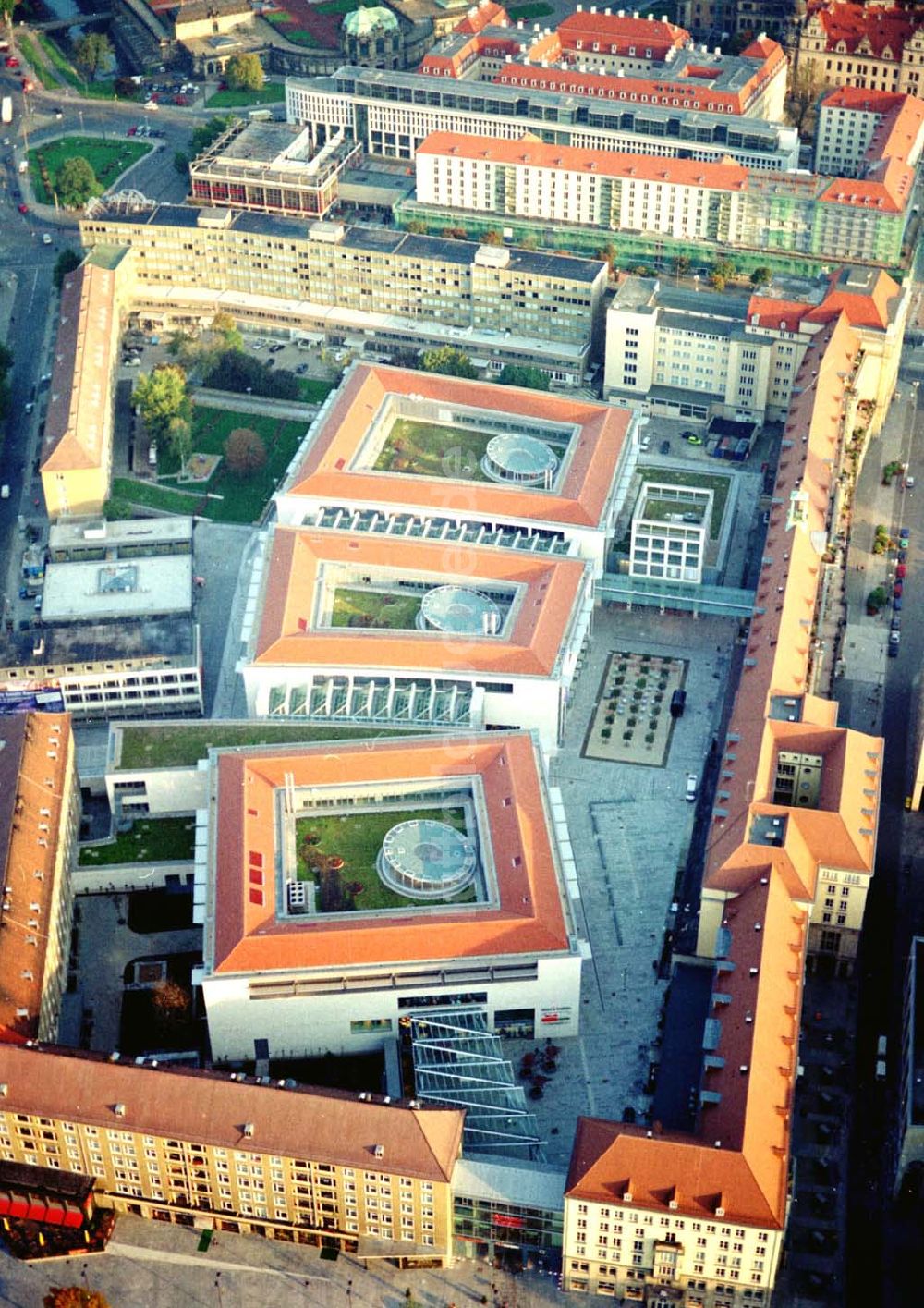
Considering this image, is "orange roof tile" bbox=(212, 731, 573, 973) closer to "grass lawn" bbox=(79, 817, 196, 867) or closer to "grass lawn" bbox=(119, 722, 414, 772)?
"grass lawn" bbox=(119, 722, 414, 772)

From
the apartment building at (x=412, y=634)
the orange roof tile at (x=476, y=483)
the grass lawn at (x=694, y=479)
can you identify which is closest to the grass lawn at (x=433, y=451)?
the orange roof tile at (x=476, y=483)

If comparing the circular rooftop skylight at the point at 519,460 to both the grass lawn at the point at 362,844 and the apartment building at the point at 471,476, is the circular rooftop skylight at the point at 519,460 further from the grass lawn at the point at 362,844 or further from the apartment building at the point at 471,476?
the grass lawn at the point at 362,844

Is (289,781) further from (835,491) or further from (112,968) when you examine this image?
(835,491)

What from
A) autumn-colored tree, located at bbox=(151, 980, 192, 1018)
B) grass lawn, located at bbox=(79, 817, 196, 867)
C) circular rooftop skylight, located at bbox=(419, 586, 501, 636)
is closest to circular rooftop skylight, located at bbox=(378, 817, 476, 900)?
autumn-colored tree, located at bbox=(151, 980, 192, 1018)

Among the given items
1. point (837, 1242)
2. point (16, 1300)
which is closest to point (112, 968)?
point (16, 1300)

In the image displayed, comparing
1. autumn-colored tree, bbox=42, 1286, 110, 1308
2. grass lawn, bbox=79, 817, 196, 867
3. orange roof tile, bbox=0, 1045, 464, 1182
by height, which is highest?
orange roof tile, bbox=0, 1045, 464, 1182

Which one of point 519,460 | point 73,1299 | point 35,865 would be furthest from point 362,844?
point 519,460

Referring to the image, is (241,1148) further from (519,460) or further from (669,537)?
(519,460)
